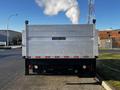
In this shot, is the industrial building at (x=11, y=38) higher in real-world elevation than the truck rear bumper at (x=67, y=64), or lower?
higher

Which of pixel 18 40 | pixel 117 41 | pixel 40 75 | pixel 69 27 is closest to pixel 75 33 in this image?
pixel 69 27

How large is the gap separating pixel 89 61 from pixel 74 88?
3255 mm

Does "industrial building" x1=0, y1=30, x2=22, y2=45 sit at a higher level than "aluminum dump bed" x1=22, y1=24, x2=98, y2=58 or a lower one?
higher

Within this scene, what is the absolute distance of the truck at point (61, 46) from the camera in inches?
527

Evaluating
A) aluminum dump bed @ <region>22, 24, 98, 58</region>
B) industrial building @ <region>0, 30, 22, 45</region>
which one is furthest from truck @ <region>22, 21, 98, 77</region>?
industrial building @ <region>0, 30, 22, 45</region>

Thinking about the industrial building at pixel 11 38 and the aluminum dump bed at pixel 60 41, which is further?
the industrial building at pixel 11 38

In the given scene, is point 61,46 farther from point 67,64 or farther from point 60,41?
point 67,64

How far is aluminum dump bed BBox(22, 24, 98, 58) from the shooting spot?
13391mm

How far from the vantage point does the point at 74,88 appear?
10.4 m

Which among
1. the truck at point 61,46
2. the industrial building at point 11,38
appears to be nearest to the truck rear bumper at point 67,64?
the truck at point 61,46

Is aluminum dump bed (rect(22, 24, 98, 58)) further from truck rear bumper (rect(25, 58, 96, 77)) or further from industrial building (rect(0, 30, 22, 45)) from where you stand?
industrial building (rect(0, 30, 22, 45))

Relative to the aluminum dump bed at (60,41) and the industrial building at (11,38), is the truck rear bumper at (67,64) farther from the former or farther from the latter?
the industrial building at (11,38)

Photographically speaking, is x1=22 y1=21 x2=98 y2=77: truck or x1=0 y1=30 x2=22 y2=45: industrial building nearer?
x1=22 y1=21 x2=98 y2=77: truck

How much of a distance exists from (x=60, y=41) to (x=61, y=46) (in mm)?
241
